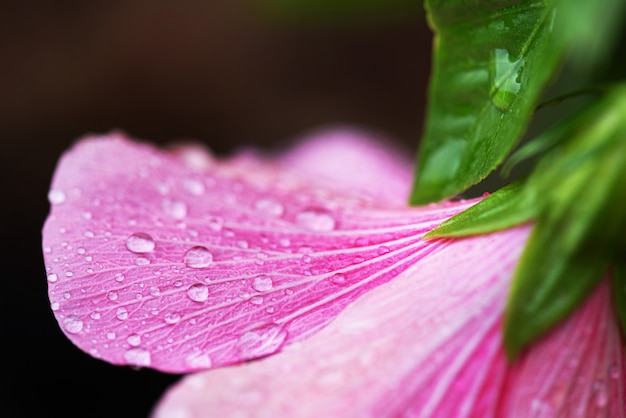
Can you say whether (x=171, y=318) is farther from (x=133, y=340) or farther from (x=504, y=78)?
(x=504, y=78)

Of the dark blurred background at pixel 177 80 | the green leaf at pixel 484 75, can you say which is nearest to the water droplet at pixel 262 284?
the green leaf at pixel 484 75

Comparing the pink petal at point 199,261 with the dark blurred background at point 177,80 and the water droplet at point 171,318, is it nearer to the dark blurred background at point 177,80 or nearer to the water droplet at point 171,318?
the water droplet at point 171,318

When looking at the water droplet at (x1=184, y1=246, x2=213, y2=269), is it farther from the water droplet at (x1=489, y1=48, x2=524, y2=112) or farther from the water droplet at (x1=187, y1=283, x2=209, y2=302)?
the water droplet at (x1=489, y1=48, x2=524, y2=112)

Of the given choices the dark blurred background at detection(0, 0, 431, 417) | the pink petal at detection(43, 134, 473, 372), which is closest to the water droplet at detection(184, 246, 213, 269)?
the pink petal at detection(43, 134, 473, 372)

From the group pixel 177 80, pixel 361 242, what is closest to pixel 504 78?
pixel 361 242

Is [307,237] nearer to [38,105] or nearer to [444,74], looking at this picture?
[444,74]

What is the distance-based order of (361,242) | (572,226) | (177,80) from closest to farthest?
(572,226) < (361,242) < (177,80)
